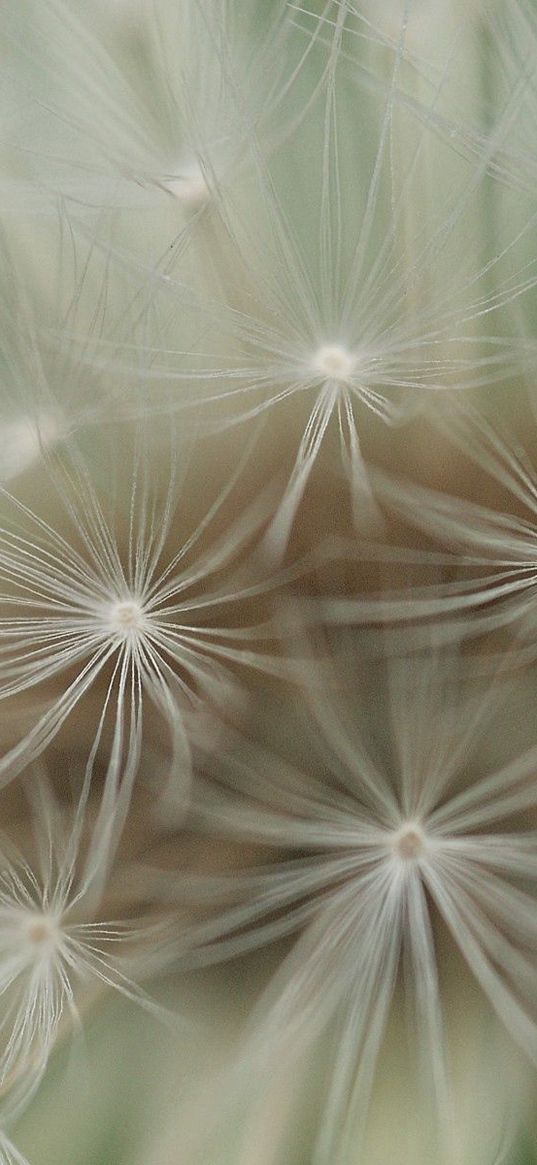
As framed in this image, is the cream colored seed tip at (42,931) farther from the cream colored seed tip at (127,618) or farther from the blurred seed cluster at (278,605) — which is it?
the cream colored seed tip at (127,618)

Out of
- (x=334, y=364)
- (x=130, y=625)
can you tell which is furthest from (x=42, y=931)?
(x=334, y=364)

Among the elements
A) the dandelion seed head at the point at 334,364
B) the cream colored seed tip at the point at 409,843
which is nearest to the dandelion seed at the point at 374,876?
the cream colored seed tip at the point at 409,843

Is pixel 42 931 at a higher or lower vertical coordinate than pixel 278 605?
lower

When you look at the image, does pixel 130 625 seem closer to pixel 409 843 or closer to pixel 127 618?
pixel 127 618

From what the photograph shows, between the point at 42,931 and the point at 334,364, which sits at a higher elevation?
the point at 334,364

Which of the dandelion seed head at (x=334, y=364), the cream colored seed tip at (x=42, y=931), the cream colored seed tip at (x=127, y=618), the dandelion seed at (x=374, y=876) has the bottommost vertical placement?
the cream colored seed tip at (x=42, y=931)

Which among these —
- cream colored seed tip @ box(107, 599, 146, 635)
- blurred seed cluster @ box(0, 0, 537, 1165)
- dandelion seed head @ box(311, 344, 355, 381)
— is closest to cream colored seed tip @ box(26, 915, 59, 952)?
blurred seed cluster @ box(0, 0, 537, 1165)

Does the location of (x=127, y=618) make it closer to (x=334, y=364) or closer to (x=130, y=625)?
(x=130, y=625)

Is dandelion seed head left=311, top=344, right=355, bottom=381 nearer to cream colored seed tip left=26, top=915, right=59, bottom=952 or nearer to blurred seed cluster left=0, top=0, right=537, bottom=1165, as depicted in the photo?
blurred seed cluster left=0, top=0, right=537, bottom=1165

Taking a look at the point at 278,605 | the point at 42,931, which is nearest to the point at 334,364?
the point at 278,605
